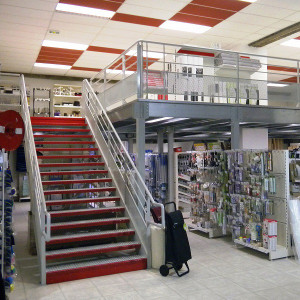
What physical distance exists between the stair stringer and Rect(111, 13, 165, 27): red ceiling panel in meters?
2.49

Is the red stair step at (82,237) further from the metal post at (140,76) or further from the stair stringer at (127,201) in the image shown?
the metal post at (140,76)

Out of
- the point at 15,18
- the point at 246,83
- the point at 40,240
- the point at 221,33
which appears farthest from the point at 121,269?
the point at 221,33

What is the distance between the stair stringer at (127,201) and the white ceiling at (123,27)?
2.60 metres

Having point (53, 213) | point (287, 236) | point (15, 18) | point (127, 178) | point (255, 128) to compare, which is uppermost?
point (15, 18)

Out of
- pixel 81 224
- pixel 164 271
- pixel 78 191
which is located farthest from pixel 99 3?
pixel 164 271

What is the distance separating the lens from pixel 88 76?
Answer: 13680mm

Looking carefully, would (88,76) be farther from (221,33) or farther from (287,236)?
(287,236)

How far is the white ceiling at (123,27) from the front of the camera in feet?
23.9

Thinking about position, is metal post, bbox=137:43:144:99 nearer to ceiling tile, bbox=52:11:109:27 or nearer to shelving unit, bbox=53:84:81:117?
A: ceiling tile, bbox=52:11:109:27

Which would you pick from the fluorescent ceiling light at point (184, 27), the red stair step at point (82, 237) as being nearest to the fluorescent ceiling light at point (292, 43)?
the fluorescent ceiling light at point (184, 27)

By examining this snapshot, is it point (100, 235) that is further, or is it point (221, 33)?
point (221, 33)

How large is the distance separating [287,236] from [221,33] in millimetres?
5582

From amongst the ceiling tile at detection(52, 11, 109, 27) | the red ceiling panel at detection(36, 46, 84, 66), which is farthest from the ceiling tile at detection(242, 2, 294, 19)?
the red ceiling panel at detection(36, 46, 84, 66)

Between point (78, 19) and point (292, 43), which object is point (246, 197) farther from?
point (292, 43)
